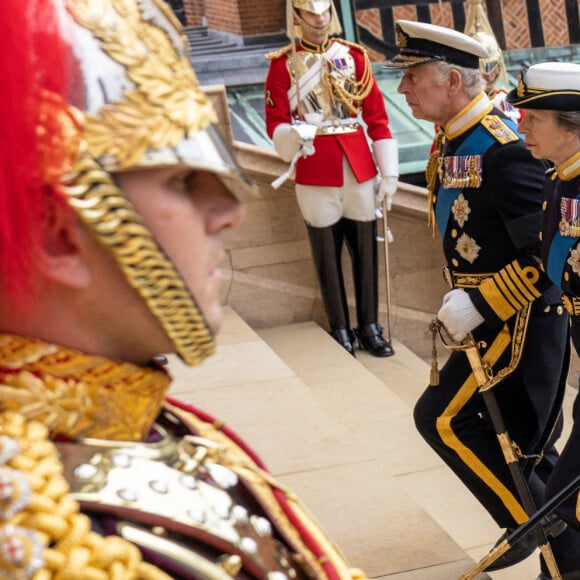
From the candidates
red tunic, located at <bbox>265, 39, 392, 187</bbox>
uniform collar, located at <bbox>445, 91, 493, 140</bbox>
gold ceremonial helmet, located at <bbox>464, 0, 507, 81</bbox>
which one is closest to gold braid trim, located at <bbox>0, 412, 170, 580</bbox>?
uniform collar, located at <bbox>445, 91, 493, 140</bbox>

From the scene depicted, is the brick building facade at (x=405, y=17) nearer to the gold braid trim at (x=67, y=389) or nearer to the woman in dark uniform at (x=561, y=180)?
the woman in dark uniform at (x=561, y=180)

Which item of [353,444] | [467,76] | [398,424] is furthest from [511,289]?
[398,424]

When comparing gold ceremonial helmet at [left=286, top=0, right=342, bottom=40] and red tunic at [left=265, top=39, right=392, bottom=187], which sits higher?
gold ceremonial helmet at [left=286, top=0, right=342, bottom=40]

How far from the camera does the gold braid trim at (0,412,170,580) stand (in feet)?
3.07

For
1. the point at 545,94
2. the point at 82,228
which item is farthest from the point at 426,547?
the point at 82,228

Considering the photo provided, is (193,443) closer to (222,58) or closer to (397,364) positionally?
(397,364)

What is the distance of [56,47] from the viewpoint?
96 cm

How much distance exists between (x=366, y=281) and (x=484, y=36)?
1.56 meters

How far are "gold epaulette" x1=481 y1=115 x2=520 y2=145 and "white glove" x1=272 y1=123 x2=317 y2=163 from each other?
1985 millimetres

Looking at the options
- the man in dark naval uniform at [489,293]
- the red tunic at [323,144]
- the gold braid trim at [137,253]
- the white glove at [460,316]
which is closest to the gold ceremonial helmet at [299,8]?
the red tunic at [323,144]

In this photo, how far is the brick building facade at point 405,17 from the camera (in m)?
8.10

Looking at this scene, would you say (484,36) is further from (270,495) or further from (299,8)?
(270,495)

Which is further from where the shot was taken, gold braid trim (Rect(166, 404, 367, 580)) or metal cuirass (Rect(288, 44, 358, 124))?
metal cuirass (Rect(288, 44, 358, 124))

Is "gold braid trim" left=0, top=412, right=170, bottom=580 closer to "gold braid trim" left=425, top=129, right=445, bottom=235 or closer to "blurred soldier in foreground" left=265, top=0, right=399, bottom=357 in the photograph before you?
"gold braid trim" left=425, top=129, right=445, bottom=235
